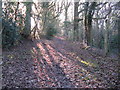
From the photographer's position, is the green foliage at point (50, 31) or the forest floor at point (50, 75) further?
the green foliage at point (50, 31)

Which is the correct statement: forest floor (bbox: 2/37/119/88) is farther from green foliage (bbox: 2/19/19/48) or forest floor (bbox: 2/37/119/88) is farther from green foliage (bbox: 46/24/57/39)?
green foliage (bbox: 46/24/57/39)

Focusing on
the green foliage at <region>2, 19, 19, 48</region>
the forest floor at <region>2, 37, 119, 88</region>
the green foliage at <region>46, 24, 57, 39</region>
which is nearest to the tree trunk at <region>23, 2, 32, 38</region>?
the green foliage at <region>2, 19, 19, 48</region>

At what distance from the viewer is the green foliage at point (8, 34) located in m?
6.93

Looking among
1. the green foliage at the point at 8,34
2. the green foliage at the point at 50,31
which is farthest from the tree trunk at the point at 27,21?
the green foliage at the point at 50,31

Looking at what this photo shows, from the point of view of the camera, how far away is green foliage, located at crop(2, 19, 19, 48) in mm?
6934

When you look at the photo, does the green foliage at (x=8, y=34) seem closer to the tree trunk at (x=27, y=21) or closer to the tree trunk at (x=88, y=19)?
the tree trunk at (x=27, y=21)

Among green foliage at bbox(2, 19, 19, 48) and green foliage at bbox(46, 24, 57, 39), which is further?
green foliage at bbox(46, 24, 57, 39)

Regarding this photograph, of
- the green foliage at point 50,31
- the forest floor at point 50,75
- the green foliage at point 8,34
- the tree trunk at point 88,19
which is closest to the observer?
the forest floor at point 50,75

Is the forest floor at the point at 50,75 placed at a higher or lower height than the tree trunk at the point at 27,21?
→ lower

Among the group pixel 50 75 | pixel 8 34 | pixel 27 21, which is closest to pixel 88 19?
pixel 27 21

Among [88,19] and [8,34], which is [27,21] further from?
[88,19]

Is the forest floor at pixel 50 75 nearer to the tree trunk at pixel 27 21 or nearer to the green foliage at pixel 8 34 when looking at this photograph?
the green foliage at pixel 8 34

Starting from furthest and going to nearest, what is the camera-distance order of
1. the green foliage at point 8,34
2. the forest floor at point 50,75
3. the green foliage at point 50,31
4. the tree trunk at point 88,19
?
1. the green foliage at point 50,31
2. the tree trunk at point 88,19
3. the green foliage at point 8,34
4. the forest floor at point 50,75

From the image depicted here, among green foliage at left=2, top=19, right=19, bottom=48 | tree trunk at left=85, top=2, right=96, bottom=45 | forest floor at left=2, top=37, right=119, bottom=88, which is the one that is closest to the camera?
forest floor at left=2, top=37, right=119, bottom=88
